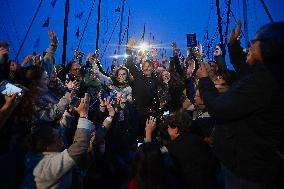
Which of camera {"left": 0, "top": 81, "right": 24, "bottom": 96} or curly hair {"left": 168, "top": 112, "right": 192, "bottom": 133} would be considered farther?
curly hair {"left": 168, "top": 112, "right": 192, "bottom": 133}

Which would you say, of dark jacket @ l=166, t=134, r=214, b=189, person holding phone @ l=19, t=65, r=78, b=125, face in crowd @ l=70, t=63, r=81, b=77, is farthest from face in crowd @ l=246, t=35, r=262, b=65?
face in crowd @ l=70, t=63, r=81, b=77

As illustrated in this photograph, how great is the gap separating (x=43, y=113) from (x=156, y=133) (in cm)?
290

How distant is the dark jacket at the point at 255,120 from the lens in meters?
2.37

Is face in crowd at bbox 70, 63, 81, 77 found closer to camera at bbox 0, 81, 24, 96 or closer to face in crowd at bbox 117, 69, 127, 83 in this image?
face in crowd at bbox 117, 69, 127, 83

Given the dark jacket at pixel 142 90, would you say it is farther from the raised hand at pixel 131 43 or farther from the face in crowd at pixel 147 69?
the raised hand at pixel 131 43

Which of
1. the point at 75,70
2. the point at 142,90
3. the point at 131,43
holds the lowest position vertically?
the point at 142,90

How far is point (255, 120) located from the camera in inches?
95.7

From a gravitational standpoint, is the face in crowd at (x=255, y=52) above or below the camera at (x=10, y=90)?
above

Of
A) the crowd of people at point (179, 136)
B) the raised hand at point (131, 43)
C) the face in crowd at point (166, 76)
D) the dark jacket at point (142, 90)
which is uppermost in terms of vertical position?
the raised hand at point (131, 43)

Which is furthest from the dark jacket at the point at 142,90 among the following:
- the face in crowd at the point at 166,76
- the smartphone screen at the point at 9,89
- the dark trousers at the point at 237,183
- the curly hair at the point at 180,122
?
the dark trousers at the point at 237,183

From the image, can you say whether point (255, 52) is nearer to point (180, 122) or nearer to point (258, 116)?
point (258, 116)

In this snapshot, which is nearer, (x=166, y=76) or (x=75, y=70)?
(x=75, y=70)

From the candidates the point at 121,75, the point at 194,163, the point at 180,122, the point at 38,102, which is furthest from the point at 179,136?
the point at 121,75

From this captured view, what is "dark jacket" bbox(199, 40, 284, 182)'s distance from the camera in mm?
2373
